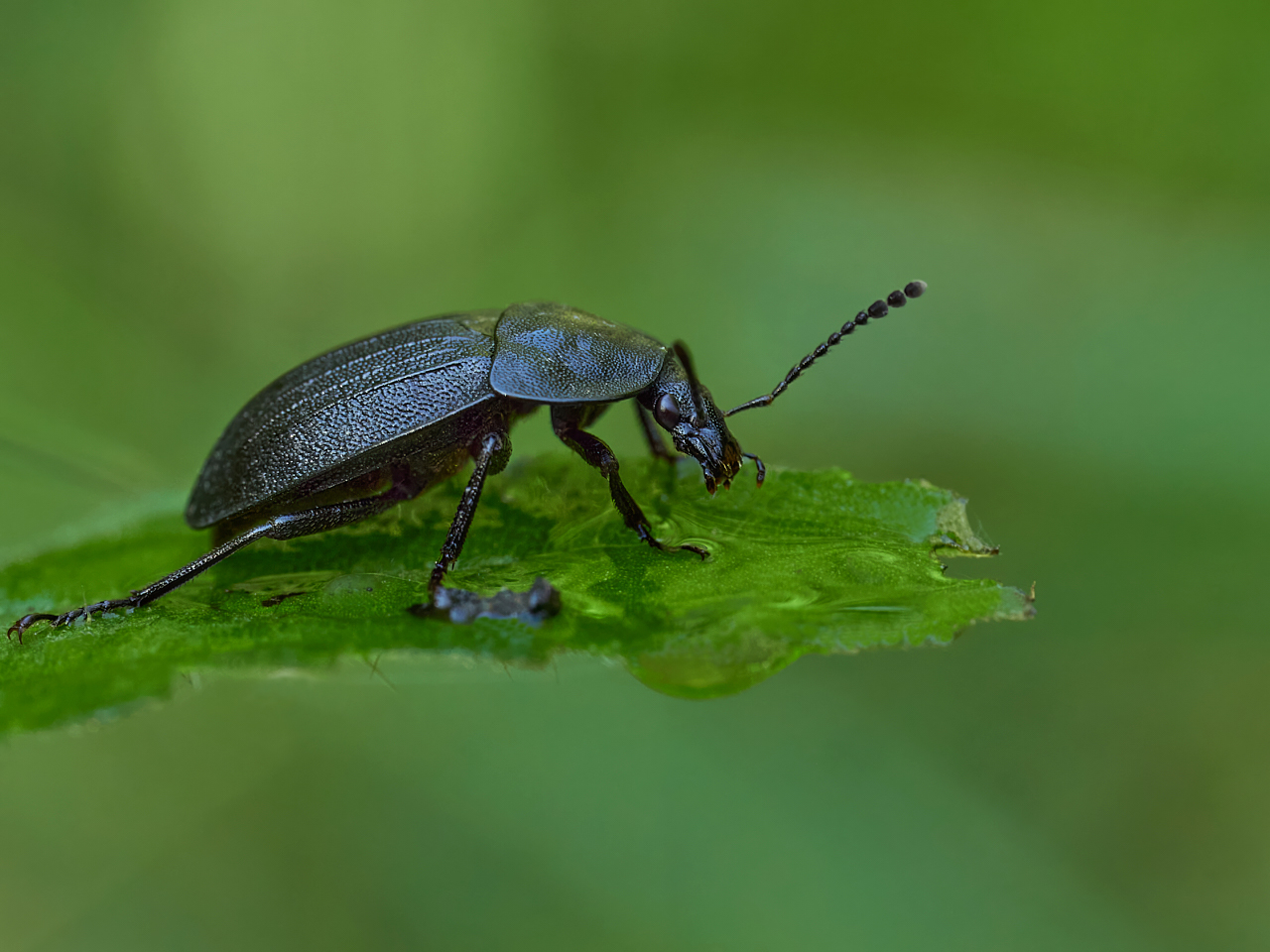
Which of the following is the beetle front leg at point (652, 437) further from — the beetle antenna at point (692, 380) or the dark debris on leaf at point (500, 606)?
the dark debris on leaf at point (500, 606)

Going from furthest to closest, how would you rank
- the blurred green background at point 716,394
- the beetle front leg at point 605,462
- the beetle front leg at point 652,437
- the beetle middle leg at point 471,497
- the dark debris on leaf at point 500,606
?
1. the beetle front leg at point 652,437
2. the blurred green background at point 716,394
3. the beetle front leg at point 605,462
4. the beetle middle leg at point 471,497
5. the dark debris on leaf at point 500,606

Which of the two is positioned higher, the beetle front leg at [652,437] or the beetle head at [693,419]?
the beetle head at [693,419]

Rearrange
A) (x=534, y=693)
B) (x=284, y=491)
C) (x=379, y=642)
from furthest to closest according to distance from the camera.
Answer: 1. (x=534, y=693)
2. (x=284, y=491)
3. (x=379, y=642)

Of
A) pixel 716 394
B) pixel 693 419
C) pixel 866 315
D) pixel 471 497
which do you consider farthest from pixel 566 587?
pixel 716 394

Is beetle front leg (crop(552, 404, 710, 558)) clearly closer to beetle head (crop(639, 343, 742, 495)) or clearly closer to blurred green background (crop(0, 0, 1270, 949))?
beetle head (crop(639, 343, 742, 495))

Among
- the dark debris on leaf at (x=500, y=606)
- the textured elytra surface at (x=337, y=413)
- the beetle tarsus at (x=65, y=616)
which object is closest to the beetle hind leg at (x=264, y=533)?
the beetle tarsus at (x=65, y=616)

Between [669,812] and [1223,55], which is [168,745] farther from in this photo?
[1223,55]

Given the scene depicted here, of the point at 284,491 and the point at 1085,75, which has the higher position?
the point at 1085,75

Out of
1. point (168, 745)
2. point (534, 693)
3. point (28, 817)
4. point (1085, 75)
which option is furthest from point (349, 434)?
point (1085, 75)
